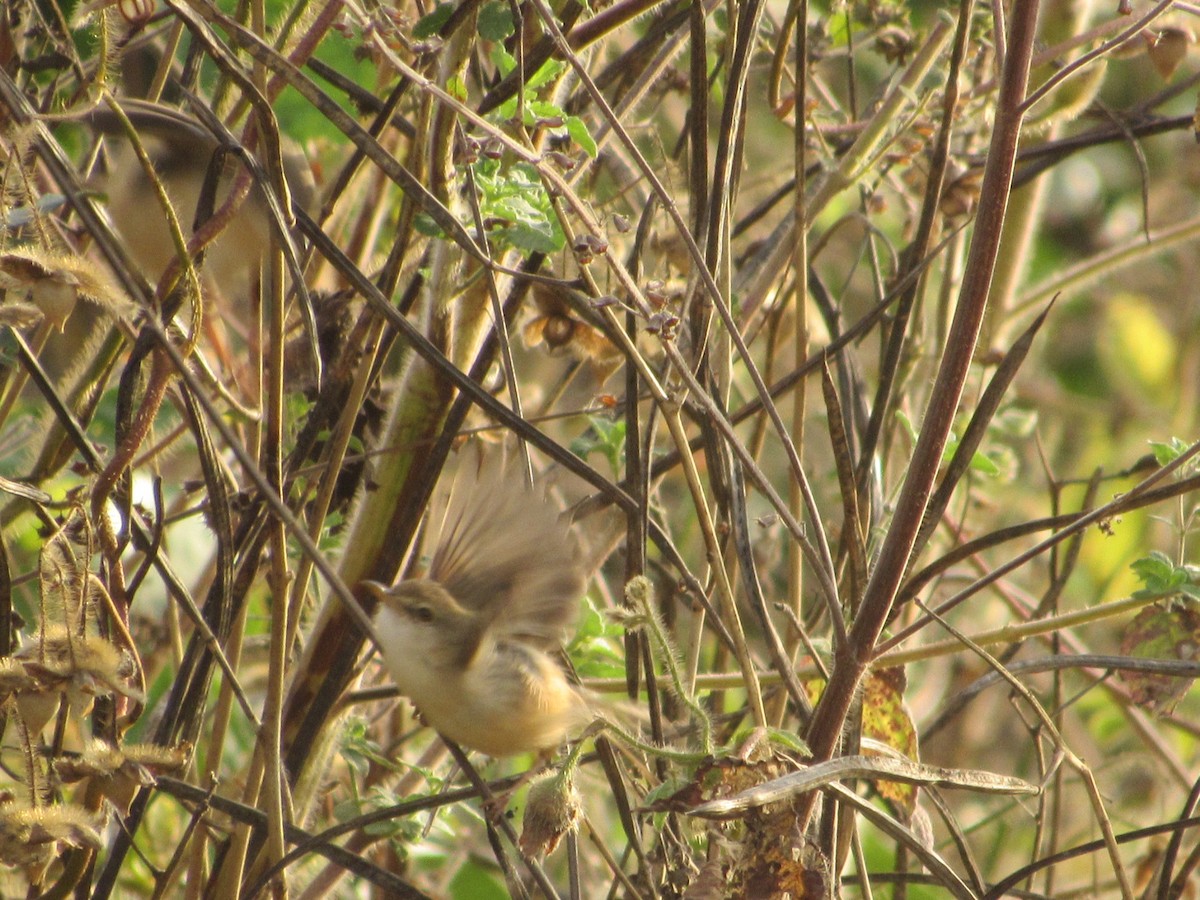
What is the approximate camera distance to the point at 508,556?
1891 mm

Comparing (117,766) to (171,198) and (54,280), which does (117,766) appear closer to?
(54,280)

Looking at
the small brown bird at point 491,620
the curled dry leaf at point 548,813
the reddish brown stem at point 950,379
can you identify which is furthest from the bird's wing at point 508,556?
the reddish brown stem at point 950,379

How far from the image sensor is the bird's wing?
1.84m

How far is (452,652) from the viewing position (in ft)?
6.54

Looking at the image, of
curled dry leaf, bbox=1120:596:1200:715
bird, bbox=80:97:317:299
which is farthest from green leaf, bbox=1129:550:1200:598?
bird, bbox=80:97:317:299

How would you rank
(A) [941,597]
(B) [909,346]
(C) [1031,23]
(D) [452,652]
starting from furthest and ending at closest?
(A) [941,597]
(B) [909,346]
(D) [452,652]
(C) [1031,23]

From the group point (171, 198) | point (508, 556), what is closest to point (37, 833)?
point (508, 556)

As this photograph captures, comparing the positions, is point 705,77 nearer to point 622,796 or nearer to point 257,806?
point 622,796

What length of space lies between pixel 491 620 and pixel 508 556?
157 mm

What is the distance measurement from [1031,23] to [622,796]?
1.08 meters

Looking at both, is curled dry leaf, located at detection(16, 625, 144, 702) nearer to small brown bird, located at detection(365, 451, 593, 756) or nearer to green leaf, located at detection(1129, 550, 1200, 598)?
small brown bird, located at detection(365, 451, 593, 756)

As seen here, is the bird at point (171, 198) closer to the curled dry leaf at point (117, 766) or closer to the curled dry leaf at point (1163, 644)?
the curled dry leaf at point (117, 766)

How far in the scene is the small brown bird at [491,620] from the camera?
1.87 meters

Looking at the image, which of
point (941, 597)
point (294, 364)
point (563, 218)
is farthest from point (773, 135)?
point (563, 218)
